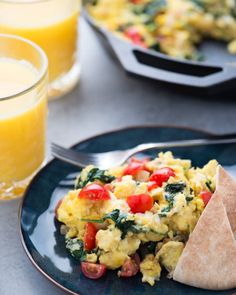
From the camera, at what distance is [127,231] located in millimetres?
1629

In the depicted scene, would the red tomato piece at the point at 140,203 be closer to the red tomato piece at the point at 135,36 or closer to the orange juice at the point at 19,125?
the orange juice at the point at 19,125

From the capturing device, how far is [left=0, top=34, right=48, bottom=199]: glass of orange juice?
1.90 m

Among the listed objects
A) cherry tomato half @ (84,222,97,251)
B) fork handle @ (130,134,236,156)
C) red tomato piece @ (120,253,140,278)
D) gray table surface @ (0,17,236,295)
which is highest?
cherry tomato half @ (84,222,97,251)

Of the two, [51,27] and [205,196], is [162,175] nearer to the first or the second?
[205,196]

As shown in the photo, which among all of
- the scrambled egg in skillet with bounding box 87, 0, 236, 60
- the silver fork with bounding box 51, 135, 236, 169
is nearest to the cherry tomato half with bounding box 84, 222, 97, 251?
the silver fork with bounding box 51, 135, 236, 169

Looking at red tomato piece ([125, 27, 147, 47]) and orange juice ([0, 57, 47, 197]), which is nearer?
orange juice ([0, 57, 47, 197])

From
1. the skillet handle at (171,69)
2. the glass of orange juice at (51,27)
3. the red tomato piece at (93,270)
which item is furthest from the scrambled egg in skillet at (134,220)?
the glass of orange juice at (51,27)

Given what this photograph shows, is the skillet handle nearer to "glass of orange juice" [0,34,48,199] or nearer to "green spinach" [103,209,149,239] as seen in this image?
"glass of orange juice" [0,34,48,199]

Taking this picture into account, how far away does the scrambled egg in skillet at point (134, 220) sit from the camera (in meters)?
1.63

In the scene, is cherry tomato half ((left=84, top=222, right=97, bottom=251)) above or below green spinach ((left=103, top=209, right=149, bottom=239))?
below

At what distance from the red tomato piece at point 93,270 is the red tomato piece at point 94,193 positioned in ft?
0.58

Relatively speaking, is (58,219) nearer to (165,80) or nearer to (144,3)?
(165,80)

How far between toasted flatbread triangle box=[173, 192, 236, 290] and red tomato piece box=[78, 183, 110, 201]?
0.26 metres

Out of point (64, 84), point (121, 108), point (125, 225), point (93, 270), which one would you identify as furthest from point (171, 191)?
point (64, 84)
